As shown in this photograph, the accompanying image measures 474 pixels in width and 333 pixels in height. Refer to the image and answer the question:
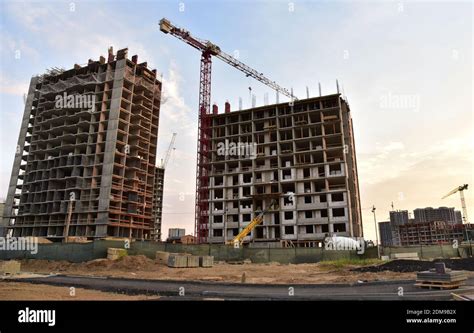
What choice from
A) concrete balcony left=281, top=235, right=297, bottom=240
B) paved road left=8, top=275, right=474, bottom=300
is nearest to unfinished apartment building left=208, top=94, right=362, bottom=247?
concrete balcony left=281, top=235, right=297, bottom=240

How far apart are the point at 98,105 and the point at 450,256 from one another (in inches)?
2733

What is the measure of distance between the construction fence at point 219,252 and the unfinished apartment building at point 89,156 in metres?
22.5

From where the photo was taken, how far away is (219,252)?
143ft

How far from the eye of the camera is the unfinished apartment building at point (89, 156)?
2608 inches

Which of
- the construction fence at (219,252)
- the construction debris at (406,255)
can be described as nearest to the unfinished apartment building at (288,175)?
the construction debris at (406,255)

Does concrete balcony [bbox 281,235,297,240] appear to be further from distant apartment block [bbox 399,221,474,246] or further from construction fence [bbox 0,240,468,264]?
distant apartment block [bbox 399,221,474,246]

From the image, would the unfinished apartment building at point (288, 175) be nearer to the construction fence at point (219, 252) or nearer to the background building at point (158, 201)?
the construction fence at point (219, 252)

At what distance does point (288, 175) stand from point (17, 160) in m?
64.2

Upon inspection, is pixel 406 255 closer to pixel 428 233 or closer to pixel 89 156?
pixel 89 156

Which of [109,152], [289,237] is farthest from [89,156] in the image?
[289,237]

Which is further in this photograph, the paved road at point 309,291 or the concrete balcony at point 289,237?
Answer: the concrete balcony at point 289,237

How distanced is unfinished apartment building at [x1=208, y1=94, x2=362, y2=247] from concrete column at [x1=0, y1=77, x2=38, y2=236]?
150 feet

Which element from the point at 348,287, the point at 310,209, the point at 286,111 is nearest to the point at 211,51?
the point at 286,111
